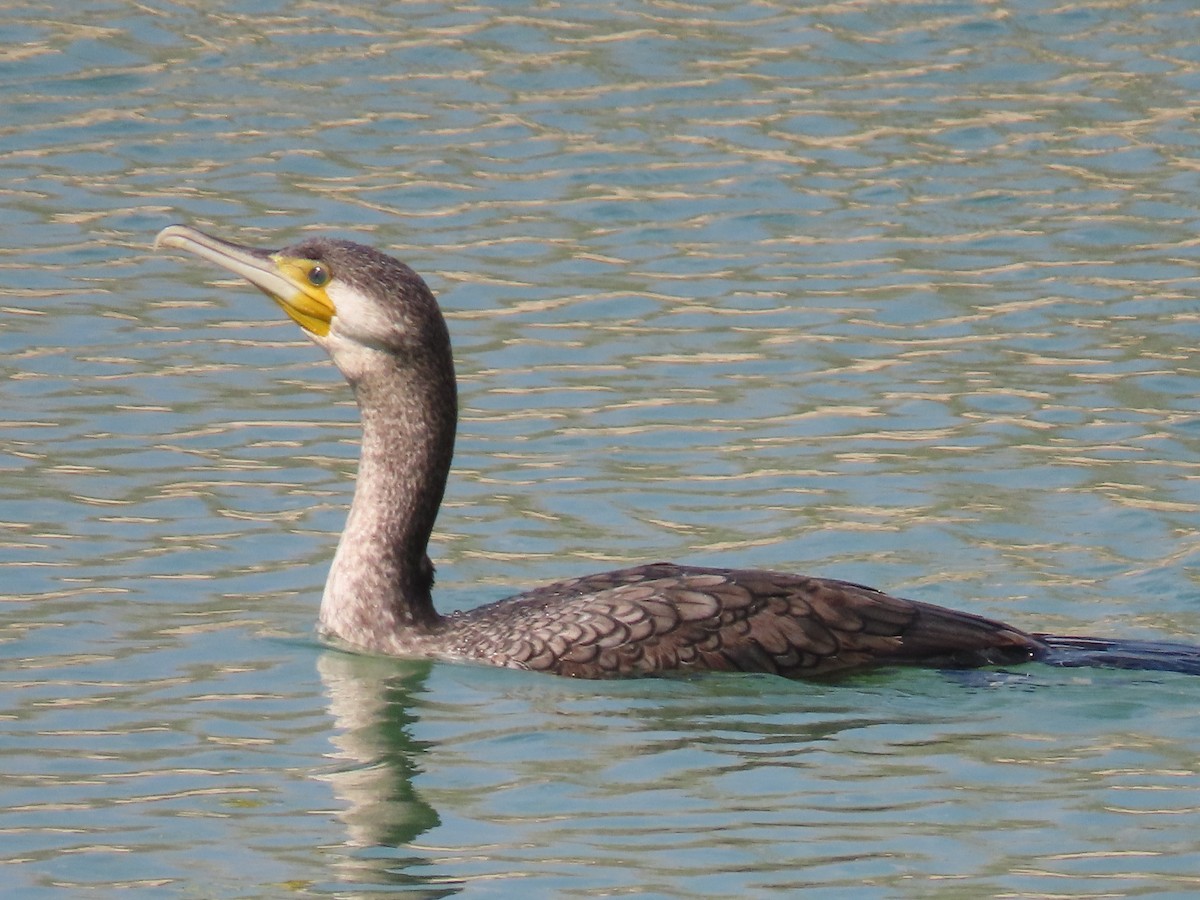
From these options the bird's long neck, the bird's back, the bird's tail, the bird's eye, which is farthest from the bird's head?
the bird's tail

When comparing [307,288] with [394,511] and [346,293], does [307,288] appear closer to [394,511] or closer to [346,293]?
[346,293]

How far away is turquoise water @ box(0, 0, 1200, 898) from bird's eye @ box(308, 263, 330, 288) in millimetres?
1172

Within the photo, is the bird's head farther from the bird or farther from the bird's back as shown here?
the bird's back

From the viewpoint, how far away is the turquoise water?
663cm

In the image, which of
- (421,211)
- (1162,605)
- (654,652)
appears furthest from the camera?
(421,211)

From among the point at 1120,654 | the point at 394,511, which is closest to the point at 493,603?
the point at 394,511

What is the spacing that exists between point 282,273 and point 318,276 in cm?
12

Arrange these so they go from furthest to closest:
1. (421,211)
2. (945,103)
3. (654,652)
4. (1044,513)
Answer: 1. (945,103)
2. (421,211)
3. (1044,513)
4. (654,652)

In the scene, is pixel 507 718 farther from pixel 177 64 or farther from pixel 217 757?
pixel 177 64

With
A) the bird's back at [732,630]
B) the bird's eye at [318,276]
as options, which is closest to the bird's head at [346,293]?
the bird's eye at [318,276]

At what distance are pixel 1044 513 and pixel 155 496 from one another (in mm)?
3267

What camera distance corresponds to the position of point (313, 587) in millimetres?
8781

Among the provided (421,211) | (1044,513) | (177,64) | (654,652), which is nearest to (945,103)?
(421,211)

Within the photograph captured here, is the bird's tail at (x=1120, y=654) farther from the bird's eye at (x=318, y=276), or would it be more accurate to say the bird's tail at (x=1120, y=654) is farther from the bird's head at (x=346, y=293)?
the bird's eye at (x=318, y=276)
